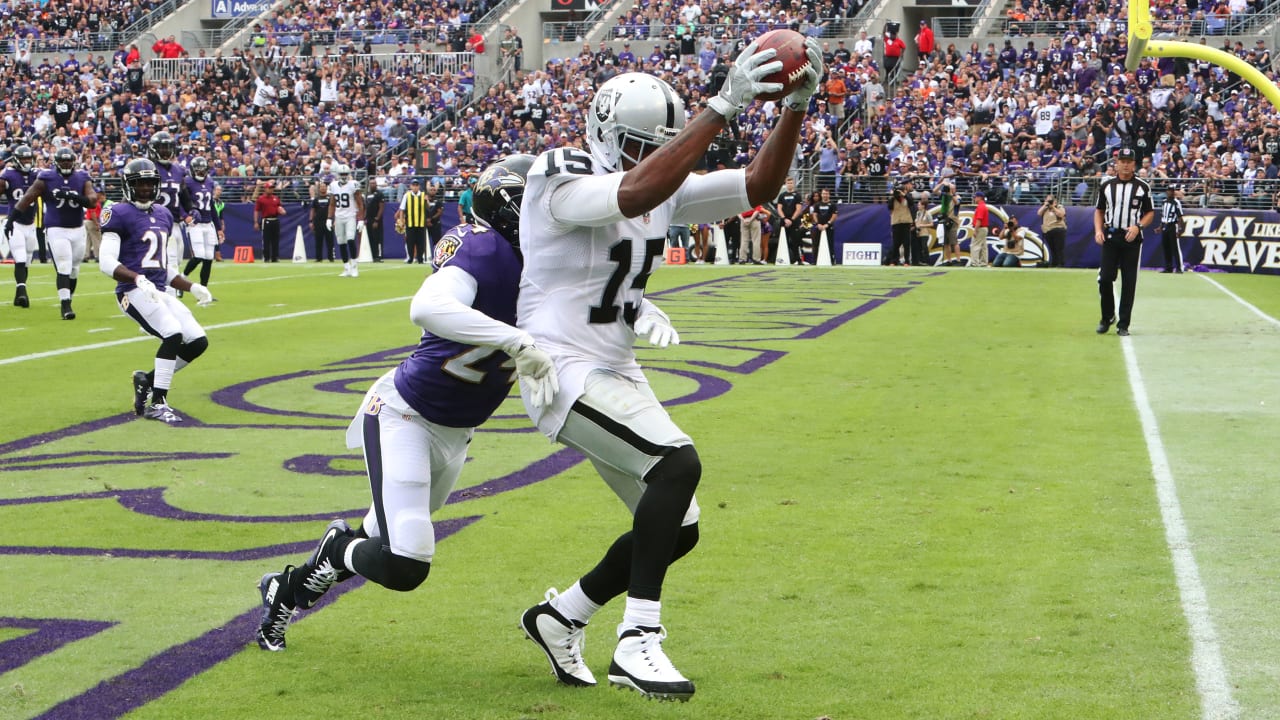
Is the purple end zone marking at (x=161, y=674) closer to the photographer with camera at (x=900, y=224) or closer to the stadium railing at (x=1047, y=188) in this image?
the photographer with camera at (x=900, y=224)

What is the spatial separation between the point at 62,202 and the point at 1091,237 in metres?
19.3

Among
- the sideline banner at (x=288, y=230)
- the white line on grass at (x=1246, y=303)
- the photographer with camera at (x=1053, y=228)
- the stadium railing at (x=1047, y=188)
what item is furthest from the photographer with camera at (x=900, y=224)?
the sideline banner at (x=288, y=230)

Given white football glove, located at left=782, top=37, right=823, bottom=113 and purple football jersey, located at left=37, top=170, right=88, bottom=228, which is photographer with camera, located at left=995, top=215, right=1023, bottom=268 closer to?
purple football jersey, located at left=37, top=170, right=88, bottom=228

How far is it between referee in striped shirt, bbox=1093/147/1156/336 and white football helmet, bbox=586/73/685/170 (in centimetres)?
1065

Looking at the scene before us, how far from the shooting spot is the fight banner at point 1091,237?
2662cm

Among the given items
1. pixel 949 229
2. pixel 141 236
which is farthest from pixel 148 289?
pixel 949 229

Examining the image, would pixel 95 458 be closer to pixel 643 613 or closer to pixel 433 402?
pixel 433 402

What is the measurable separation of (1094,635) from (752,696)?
126cm

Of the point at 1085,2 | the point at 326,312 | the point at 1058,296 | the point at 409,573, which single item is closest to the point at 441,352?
the point at 409,573

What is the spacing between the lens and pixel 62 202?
17.5m

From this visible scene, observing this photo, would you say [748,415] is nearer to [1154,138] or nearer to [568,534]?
[568,534]

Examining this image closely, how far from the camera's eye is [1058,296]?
20.2m

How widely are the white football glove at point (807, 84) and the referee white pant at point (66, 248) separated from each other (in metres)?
15.0

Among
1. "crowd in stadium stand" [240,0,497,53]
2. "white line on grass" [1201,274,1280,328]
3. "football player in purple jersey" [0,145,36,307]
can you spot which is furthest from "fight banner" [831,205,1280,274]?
"crowd in stadium stand" [240,0,497,53]
